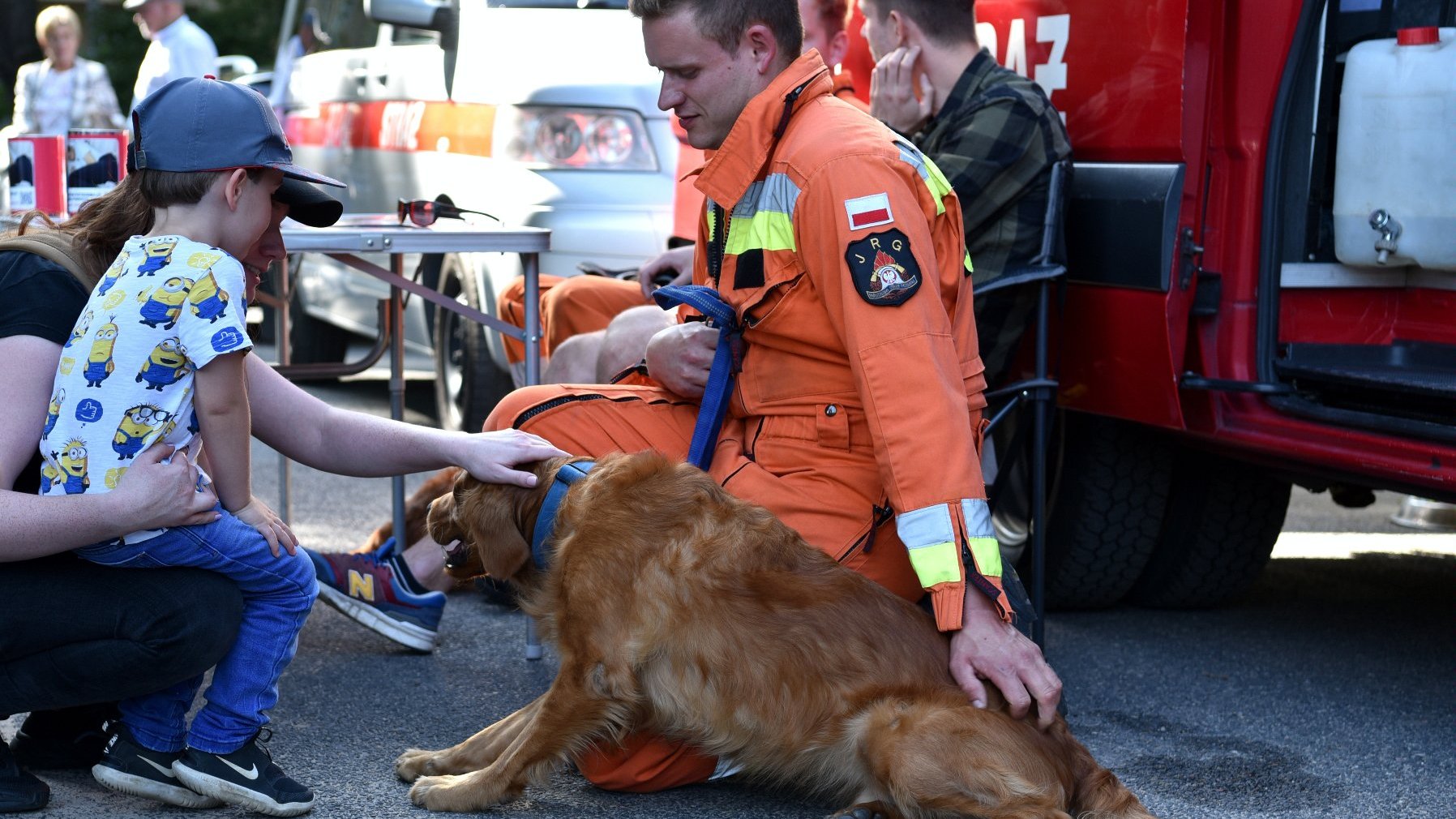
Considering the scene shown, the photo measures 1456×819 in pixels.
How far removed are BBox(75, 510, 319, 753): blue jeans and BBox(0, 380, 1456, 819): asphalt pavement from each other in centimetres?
17

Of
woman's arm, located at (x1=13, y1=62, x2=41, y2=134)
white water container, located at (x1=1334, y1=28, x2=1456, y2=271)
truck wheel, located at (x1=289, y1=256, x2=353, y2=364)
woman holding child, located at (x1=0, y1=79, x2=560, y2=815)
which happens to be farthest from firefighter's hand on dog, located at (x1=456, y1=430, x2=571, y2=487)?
woman's arm, located at (x1=13, y1=62, x2=41, y2=134)

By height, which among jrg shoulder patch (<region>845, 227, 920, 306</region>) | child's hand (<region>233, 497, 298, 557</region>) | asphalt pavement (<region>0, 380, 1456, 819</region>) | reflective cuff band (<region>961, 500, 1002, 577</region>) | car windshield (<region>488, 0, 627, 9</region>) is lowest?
asphalt pavement (<region>0, 380, 1456, 819</region>)

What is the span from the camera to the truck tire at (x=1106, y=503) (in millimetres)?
4238

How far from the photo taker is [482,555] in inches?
114

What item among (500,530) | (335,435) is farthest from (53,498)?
(500,530)

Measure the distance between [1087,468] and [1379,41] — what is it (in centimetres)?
135

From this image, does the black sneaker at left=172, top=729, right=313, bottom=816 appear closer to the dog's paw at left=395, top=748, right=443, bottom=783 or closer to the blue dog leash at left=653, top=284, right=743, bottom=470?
the dog's paw at left=395, top=748, right=443, bottom=783

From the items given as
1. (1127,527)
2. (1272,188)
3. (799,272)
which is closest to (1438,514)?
(1127,527)

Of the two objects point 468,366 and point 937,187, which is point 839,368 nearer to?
point 937,187

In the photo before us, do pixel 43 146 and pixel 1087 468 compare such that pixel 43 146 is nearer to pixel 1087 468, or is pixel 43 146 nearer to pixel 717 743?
pixel 717 743

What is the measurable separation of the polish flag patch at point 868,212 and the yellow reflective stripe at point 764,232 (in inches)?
6.5

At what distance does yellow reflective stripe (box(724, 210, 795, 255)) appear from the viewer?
2959 millimetres

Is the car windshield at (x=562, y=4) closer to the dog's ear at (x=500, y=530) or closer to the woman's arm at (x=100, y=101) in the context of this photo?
the dog's ear at (x=500, y=530)

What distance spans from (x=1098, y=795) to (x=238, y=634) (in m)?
1.58
